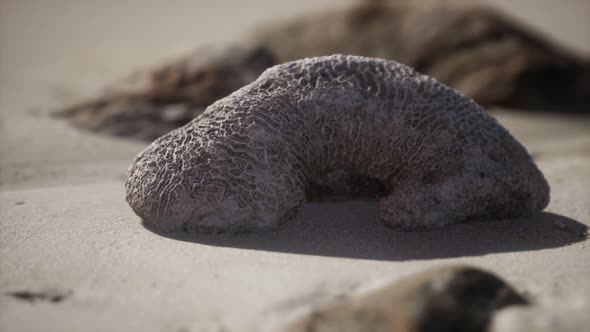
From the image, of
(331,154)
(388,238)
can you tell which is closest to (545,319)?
(388,238)

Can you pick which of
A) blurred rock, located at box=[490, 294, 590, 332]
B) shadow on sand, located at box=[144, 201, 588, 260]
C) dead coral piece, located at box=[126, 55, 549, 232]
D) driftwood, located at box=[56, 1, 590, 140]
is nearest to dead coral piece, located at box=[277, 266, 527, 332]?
blurred rock, located at box=[490, 294, 590, 332]

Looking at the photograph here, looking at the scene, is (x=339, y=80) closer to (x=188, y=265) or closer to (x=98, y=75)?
(x=188, y=265)

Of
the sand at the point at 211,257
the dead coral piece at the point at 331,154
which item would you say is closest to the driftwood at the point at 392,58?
A: the sand at the point at 211,257

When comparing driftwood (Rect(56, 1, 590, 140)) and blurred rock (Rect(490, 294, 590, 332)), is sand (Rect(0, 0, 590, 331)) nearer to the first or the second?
blurred rock (Rect(490, 294, 590, 332))

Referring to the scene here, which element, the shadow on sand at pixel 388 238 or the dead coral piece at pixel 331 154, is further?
the dead coral piece at pixel 331 154

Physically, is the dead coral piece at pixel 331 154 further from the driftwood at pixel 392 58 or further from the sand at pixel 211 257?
the driftwood at pixel 392 58

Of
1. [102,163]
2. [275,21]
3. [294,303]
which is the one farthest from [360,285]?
[275,21]
